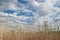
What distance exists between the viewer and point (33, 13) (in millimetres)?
4824

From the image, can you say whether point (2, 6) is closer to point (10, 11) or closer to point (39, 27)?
point (10, 11)

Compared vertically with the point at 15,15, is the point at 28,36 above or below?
below

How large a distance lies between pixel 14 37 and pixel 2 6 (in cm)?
66

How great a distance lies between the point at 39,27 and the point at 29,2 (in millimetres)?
539

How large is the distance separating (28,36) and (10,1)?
2.58 feet

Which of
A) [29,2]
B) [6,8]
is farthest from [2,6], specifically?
[29,2]

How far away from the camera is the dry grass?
4.73 meters

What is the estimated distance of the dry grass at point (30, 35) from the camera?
4734 millimetres

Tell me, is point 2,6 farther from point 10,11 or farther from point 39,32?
point 39,32

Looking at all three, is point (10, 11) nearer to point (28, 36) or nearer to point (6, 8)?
point (6, 8)

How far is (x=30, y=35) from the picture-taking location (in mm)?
4742

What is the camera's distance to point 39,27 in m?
4.77

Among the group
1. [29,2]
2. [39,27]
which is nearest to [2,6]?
[29,2]

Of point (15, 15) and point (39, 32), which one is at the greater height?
point (15, 15)
